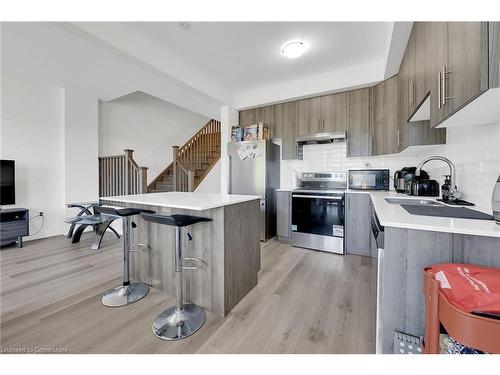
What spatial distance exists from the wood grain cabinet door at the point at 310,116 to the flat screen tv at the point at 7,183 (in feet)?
14.6

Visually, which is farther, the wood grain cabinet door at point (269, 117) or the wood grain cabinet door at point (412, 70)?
the wood grain cabinet door at point (269, 117)

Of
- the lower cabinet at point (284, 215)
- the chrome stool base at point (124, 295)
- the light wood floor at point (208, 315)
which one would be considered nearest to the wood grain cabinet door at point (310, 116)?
the lower cabinet at point (284, 215)

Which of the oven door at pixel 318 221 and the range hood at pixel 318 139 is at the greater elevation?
the range hood at pixel 318 139

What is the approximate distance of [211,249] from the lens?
170 cm

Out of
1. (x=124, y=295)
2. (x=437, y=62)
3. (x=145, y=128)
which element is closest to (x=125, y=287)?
(x=124, y=295)

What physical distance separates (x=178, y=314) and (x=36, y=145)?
13.1 feet

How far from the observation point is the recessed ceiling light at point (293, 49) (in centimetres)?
242

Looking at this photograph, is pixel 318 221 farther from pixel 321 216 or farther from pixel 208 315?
pixel 208 315

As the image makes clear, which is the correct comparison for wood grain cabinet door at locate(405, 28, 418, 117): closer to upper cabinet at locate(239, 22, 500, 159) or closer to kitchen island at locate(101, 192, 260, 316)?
upper cabinet at locate(239, 22, 500, 159)

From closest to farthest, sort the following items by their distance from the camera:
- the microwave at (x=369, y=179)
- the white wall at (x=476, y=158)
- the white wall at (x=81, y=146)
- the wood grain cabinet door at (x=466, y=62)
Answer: the wood grain cabinet door at (x=466, y=62) < the white wall at (x=476, y=158) < the microwave at (x=369, y=179) < the white wall at (x=81, y=146)

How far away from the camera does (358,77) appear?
292 cm

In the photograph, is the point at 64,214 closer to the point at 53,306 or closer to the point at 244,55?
the point at 53,306

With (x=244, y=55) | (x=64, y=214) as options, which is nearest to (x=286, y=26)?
(x=244, y=55)

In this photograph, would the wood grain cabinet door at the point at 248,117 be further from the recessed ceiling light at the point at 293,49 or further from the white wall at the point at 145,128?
the white wall at the point at 145,128
